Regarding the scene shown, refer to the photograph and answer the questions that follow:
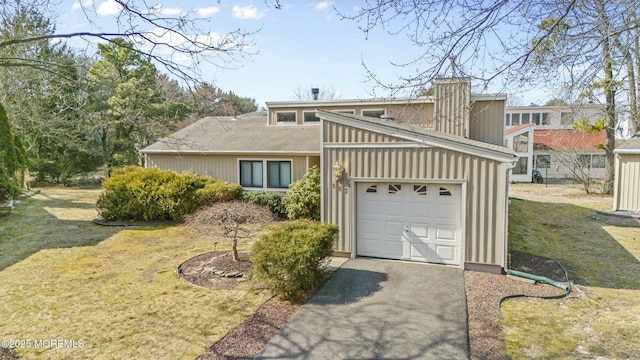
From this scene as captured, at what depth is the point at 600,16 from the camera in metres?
5.71

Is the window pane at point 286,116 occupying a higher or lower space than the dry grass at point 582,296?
higher

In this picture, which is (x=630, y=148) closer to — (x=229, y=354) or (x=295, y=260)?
(x=295, y=260)

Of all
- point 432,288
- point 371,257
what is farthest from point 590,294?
point 371,257

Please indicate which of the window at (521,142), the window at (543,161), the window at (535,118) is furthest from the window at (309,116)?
the window at (535,118)

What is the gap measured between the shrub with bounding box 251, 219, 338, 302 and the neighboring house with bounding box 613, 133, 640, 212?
15084 mm

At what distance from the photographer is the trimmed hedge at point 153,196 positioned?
14539 mm

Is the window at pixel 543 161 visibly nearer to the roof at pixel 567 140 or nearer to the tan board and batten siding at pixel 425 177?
the roof at pixel 567 140

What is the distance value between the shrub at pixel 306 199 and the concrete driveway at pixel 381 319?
4.87 m

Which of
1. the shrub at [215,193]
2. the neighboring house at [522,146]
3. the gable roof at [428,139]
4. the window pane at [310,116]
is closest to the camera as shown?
the gable roof at [428,139]

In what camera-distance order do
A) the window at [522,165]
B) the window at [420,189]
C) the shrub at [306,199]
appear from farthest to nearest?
Result: the window at [522,165]
the shrub at [306,199]
the window at [420,189]

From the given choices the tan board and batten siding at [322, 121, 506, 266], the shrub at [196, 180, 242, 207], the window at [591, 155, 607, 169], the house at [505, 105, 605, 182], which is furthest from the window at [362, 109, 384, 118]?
the window at [591, 155, 607, 169]

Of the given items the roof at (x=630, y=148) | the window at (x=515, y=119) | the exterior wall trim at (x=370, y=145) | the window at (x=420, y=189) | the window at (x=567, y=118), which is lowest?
the window at (x=420, y=189)

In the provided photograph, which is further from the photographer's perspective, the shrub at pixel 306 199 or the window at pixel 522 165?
the window at pixel 522 165

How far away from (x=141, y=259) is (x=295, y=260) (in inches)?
205
